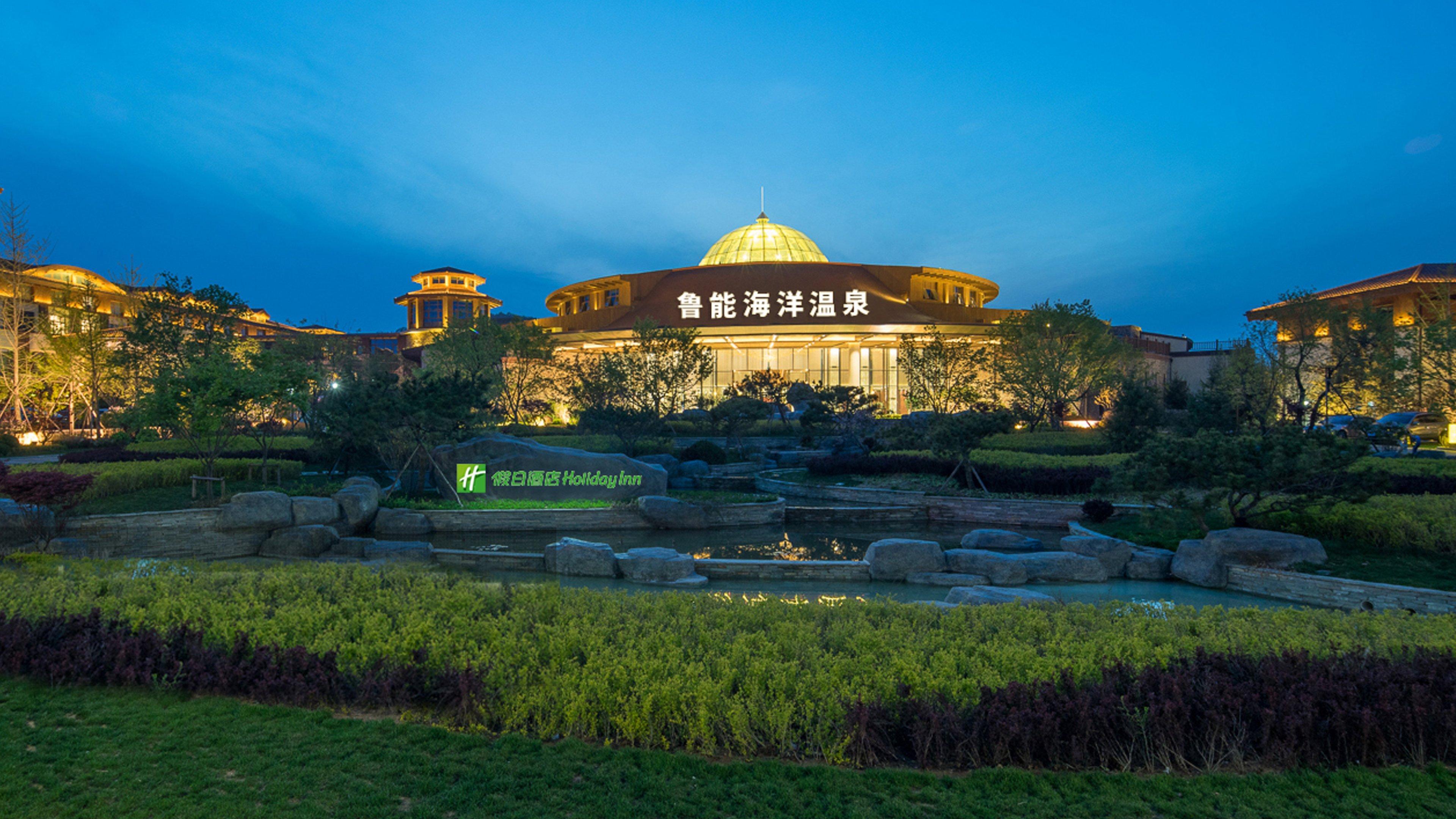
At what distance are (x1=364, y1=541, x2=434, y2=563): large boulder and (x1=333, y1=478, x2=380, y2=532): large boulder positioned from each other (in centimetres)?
136

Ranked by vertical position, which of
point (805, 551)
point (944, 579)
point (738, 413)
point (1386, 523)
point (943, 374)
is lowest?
point (805, 551)

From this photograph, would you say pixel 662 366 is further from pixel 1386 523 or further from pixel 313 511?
pixel 1386 523

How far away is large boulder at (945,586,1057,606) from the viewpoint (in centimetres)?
777

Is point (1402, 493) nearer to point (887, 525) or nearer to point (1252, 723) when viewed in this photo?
point (887, 525)

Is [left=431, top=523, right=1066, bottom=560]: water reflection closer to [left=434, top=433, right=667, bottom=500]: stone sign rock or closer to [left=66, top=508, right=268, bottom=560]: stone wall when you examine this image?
[left=434, top=433, right=667, bottom=500]: stone sign rock

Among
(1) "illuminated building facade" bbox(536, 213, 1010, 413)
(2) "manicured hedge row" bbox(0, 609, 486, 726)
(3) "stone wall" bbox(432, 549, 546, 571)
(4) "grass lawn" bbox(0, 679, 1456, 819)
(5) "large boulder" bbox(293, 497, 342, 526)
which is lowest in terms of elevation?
(3) "stone wall" bbox(432, 549, 546, 571)

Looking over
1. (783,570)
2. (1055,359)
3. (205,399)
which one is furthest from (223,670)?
(1055,359)

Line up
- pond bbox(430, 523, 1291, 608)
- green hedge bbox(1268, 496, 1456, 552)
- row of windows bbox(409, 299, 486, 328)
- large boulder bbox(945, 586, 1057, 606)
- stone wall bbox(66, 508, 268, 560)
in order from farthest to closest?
row of windows bbox(409, 299, 486, 328) < stone wall bbox(66, 508, 268, 560) < green hedge bbox(1268, 496, 1456, 552) < pond bbox(430, 523, 1291, 608) < large boulder bbox(945, 586, 1057, 606)

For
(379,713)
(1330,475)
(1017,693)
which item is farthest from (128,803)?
(1330,475)

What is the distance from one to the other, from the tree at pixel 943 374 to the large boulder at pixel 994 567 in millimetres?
20581

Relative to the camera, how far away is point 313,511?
1312cm

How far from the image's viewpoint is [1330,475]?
10680 millimetres

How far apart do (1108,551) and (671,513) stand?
8.01m

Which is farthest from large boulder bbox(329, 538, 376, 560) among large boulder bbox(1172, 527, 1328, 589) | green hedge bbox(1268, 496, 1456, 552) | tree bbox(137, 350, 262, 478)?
green hedge bbox(1268, 496, 1456, 552)
